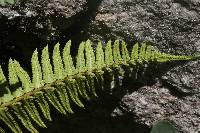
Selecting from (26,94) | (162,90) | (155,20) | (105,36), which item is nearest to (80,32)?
(105,36)

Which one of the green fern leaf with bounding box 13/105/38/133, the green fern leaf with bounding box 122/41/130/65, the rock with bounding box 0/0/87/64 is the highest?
the rock with bounding box 0/0/87/64

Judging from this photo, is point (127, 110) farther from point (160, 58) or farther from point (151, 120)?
point (160, 58)

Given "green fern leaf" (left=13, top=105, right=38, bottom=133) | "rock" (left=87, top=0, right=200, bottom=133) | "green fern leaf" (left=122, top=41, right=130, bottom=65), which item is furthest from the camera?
"rock" (left=87, top=0, right=200, bottom=133)

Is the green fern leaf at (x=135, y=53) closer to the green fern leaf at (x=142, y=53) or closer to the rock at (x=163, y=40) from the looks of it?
the green fern leaf at (x=142, y=53)

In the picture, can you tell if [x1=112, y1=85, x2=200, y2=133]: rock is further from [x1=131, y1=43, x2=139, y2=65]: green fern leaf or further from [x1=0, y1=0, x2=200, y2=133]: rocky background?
[x1=131, y1=43, x2=139, y2=65]: green fern leaf

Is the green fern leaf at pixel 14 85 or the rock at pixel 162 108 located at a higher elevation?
the green fern leaf at pixel 14 85

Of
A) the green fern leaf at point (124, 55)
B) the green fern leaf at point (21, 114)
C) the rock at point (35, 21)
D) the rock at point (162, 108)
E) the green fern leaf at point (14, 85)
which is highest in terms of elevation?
the rock at point (35, 21)

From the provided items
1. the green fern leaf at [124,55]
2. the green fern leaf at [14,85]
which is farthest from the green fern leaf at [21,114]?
the green fern leaf at [124,55]

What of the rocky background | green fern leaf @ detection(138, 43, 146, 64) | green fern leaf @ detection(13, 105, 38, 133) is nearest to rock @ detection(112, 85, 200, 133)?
the rocky background
